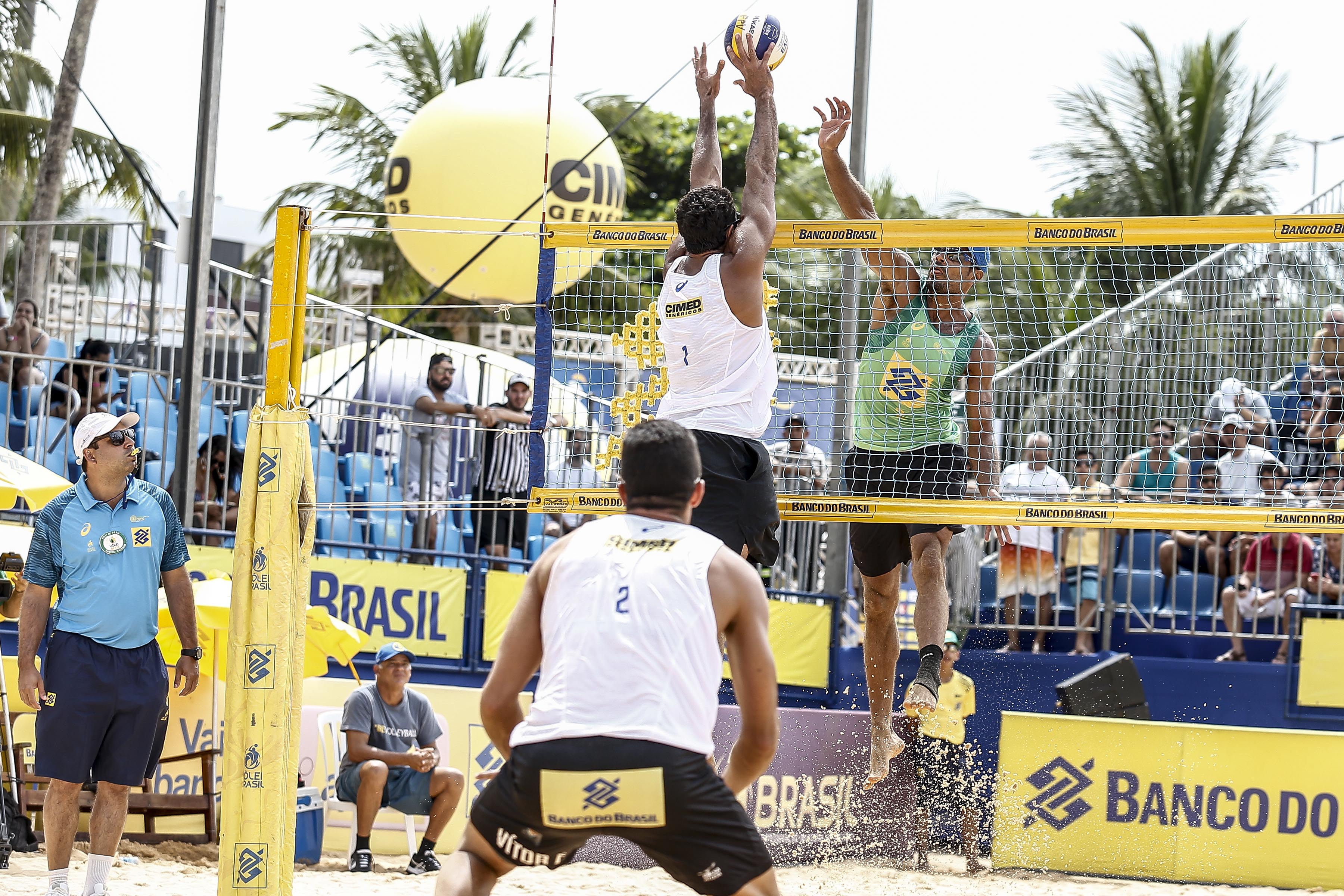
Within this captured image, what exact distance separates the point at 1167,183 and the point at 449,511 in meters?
15.1

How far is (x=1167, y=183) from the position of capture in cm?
2227

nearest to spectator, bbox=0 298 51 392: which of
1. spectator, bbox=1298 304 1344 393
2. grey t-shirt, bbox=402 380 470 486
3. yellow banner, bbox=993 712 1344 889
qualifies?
grey t-shirt, bbox=402 380 470 486

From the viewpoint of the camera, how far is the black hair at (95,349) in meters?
10.6

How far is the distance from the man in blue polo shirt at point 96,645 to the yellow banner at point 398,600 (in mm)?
3496

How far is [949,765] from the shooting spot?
10.4 m

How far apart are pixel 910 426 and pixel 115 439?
3602 mm

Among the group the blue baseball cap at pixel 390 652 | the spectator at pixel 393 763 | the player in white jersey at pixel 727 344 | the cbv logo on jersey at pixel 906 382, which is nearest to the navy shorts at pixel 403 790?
the spectator at pixel 393 763

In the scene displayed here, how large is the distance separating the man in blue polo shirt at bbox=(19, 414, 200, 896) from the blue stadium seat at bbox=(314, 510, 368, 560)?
4.51m

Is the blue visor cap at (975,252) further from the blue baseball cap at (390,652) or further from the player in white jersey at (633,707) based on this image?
the blue baseball cap at (390,652)

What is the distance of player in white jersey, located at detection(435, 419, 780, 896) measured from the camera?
11.2 ft

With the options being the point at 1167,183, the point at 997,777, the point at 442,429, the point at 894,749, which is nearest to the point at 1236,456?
the point at 997,777

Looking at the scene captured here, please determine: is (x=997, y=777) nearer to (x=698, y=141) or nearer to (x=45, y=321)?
(x=698, y=141)

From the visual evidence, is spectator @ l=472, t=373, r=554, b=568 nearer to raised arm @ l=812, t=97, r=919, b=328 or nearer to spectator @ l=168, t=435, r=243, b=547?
spectator @ l=168, t=435, r=243, b=547

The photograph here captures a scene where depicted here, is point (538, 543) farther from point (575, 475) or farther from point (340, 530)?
point (340, 530)
